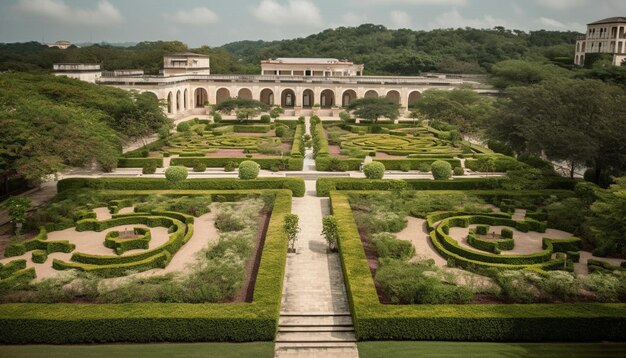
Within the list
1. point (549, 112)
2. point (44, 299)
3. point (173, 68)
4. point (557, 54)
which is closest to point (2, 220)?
point (44, 299)

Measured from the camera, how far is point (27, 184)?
31.4 meters

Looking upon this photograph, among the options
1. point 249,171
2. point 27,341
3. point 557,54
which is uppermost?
point 557,54

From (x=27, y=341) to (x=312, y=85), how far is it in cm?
5811

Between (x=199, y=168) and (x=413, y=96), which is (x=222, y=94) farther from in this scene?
(x=199, y=168)

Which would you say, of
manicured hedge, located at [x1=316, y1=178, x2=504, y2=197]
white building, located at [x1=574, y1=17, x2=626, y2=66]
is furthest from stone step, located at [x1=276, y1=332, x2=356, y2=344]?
white building, located at [x1=574, y1=17, x2=626, y2=66]

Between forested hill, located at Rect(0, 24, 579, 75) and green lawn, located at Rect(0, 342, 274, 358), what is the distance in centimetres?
6376

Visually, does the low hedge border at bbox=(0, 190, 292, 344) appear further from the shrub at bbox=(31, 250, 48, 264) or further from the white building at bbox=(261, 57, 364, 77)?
the white building at bbox=(261, 57, 364, 77)

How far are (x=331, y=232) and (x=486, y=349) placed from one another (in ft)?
26.2

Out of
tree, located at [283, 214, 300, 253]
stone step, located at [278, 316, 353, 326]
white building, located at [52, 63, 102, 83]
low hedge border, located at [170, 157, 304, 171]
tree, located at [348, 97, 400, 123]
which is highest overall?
white building, located at [52, 63, 102, 83]

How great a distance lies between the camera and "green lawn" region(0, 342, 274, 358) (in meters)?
13.8

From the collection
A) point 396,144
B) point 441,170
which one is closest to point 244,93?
point 396,144

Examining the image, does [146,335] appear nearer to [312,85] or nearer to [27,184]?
[27,184]

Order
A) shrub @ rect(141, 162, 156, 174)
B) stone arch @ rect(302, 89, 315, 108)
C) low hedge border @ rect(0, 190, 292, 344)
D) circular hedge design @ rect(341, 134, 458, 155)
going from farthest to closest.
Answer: stone arch @ rect(302, 89, 315, 108), circular hedge design @ rect(341, 134, 458, 155), shrub @ rect(141, 162, 156, 174), low hedge border @ rect(0, 190, 292, 344)

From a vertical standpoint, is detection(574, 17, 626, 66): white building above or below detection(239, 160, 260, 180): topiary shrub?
above
